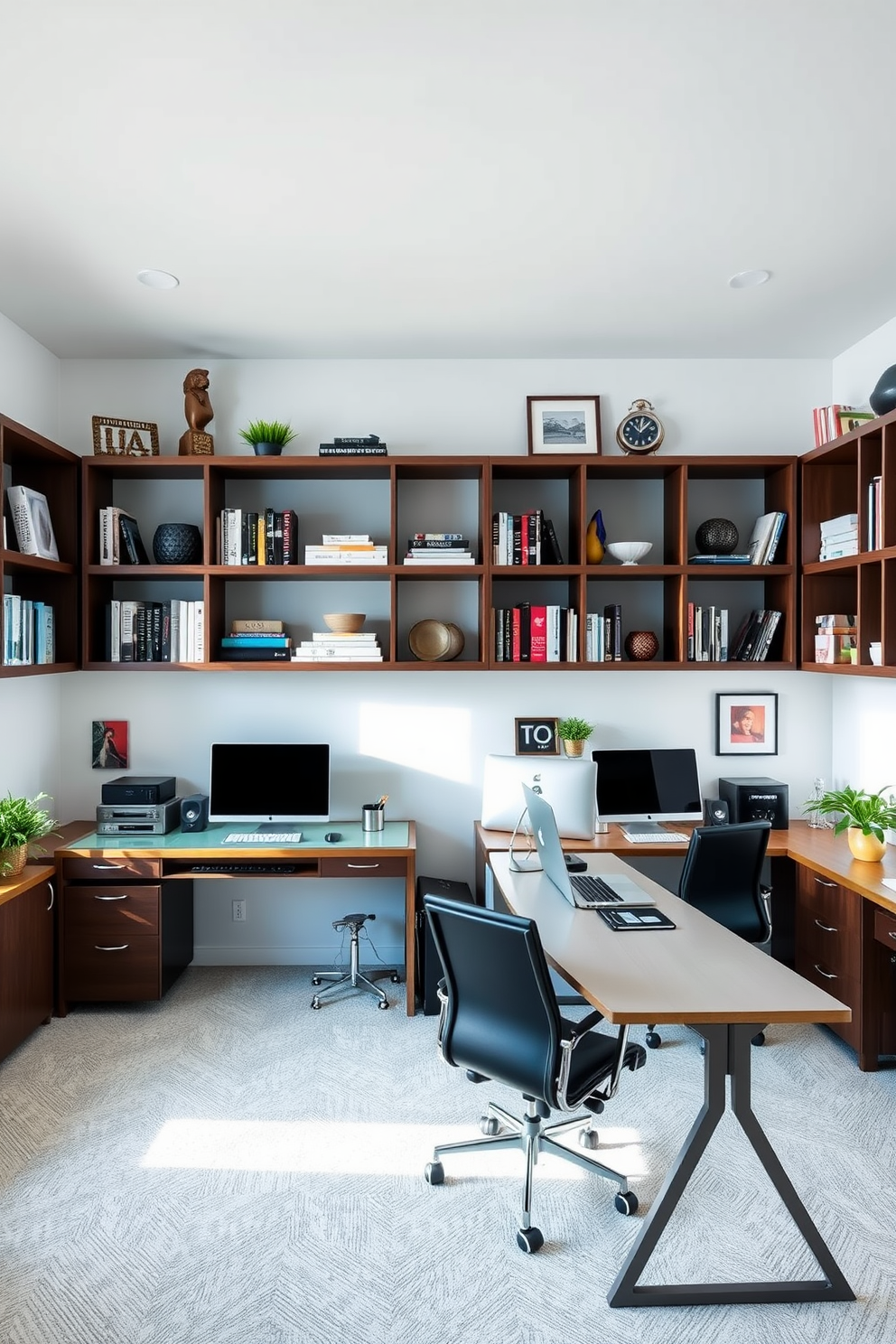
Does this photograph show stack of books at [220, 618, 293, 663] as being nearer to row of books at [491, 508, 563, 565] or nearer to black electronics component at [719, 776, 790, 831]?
row of books at [491, 508, 563, 565]

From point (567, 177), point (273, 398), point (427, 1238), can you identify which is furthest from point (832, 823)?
point (273, 398)

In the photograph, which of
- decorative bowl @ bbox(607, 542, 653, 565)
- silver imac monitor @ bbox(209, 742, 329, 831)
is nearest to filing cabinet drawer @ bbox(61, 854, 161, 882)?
silver imac monitor @ bbox(209, 742, 329, 831)

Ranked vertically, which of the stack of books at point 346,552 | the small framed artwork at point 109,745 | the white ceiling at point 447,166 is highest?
the white ceiling at point 447,166

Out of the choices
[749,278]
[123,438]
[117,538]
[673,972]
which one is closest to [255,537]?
[117,538]

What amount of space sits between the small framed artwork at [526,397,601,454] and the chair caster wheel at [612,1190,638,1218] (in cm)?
310

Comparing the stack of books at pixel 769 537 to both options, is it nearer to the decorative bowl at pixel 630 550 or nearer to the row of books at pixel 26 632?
the decorative bowl at pixel 630 550

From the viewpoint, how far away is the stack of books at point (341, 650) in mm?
3865

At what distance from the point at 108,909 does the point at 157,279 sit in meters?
2.60

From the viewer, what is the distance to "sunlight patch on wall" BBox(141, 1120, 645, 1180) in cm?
256

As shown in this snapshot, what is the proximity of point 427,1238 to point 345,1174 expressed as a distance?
1.27ft

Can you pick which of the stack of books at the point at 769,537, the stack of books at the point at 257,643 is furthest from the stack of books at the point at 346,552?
the stack of books at the point at 769,537

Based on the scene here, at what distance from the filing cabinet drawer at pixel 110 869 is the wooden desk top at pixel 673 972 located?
5.42 feet

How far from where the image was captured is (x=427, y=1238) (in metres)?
2.24

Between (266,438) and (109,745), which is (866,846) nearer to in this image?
(266,438)
